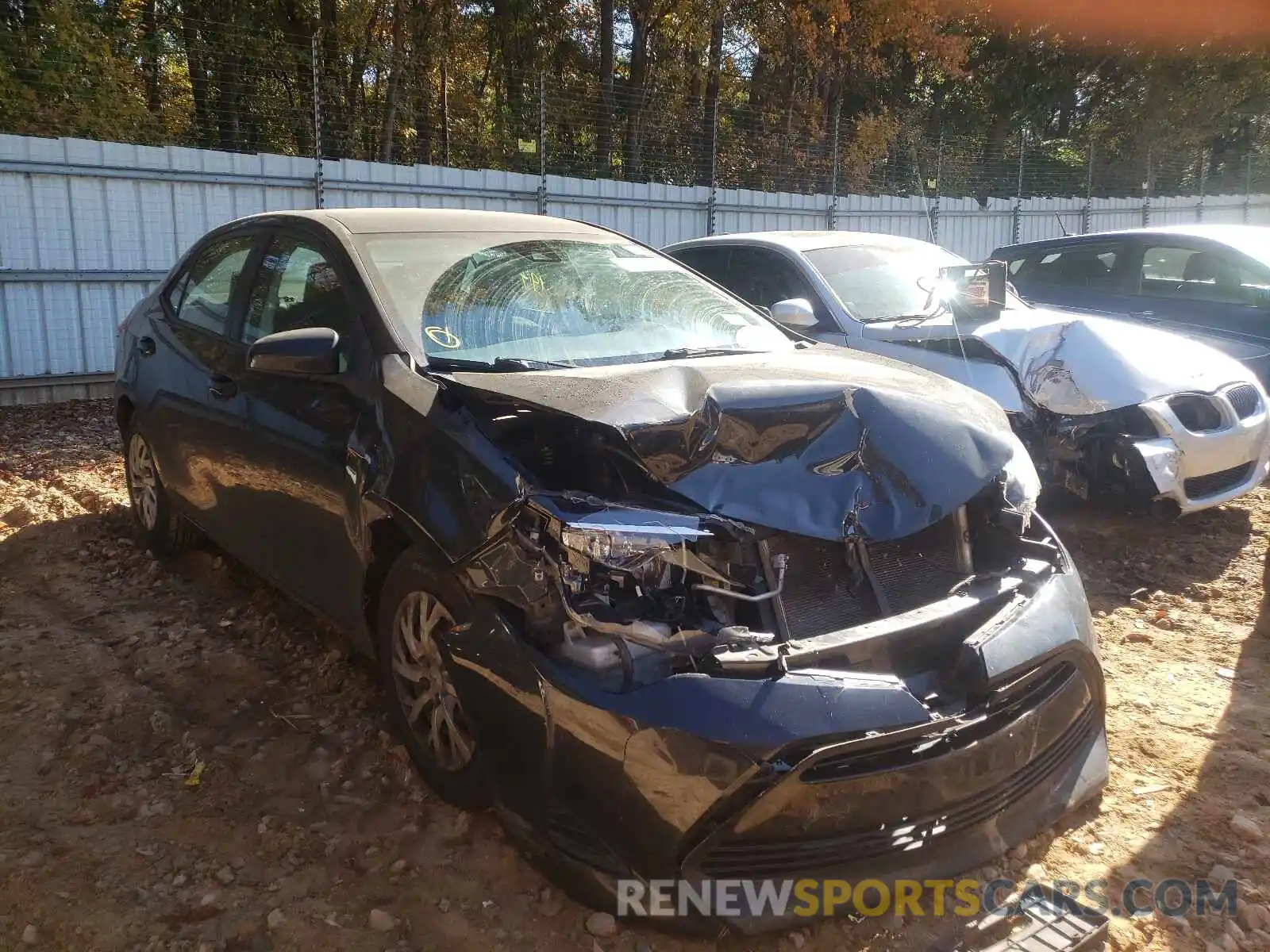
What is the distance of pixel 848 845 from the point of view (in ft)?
7.43

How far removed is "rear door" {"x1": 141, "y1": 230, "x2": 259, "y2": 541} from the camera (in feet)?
13.0

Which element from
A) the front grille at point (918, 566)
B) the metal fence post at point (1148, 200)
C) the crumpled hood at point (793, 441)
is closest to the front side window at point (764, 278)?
the crumpled hood at point (793, 441)

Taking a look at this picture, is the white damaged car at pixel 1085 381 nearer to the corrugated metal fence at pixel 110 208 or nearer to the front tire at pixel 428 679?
the front tire at pixel 428 679

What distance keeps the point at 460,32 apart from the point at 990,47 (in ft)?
40.5

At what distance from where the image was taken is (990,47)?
73.7 ft

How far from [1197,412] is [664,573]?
163 inches

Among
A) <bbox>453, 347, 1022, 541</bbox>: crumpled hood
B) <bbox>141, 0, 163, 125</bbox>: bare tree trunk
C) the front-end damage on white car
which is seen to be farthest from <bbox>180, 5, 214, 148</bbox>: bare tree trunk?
<bbox>453, 347, 1022, 541</bbox>: crumpled hood

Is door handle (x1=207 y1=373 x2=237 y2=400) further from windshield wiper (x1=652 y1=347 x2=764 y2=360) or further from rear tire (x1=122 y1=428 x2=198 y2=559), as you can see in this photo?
windshield wiper (x1=652 y1=347 x2=764 y2=360)

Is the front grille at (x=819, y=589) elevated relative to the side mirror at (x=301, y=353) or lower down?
lower down

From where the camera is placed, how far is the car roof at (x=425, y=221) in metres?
3.73

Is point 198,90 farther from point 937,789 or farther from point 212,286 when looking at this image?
point 937,789

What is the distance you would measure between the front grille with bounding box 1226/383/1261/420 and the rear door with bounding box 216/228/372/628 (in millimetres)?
4619

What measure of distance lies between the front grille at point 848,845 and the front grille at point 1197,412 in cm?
348

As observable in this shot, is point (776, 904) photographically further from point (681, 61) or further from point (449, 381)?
point (681, 61)
